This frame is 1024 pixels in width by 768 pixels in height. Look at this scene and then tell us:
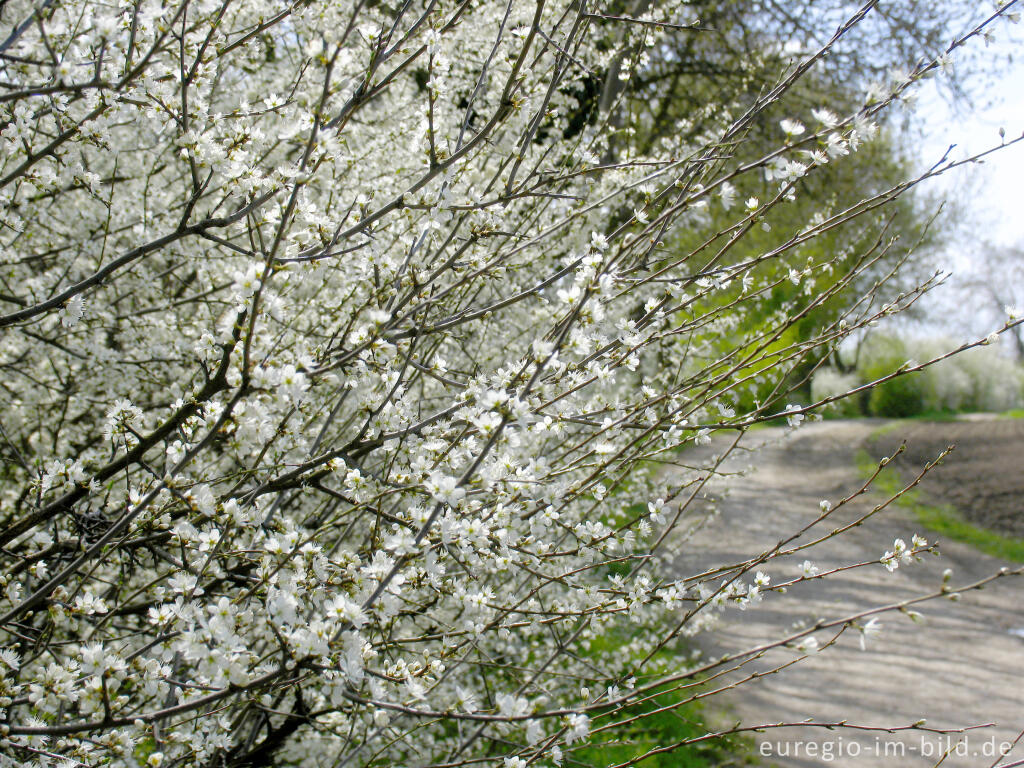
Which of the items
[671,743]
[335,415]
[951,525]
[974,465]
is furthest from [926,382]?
[335,415]

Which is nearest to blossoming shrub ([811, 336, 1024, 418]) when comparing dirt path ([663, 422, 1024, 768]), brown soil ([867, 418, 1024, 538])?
brown soil ([867, 418, 1024, 538])

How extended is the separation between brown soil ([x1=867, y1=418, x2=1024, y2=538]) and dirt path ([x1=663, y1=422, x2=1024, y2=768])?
1.20m

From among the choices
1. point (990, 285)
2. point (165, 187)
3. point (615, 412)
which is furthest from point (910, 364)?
point (990, 285)

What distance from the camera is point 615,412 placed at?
264cm

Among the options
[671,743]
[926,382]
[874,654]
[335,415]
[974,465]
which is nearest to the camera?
[335,415]

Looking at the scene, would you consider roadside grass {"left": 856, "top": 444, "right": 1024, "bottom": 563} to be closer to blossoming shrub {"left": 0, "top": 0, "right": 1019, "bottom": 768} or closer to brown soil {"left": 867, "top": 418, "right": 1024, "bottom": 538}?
brown soil {"left": 867, "top": 418, "right": 1024, "bottom": 538}

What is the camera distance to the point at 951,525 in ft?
34.9

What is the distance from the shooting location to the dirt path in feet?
16.4

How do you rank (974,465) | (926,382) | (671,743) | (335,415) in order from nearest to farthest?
(335,415), (671,743), (974,465), (926,382)

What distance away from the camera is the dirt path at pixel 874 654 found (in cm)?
501

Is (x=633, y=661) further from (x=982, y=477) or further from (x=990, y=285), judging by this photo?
(x=990, y=285)

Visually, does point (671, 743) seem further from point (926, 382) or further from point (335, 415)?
point (926, 382)

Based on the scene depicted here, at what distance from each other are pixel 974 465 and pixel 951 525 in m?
3.73

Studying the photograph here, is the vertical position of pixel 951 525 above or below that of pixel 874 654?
above
